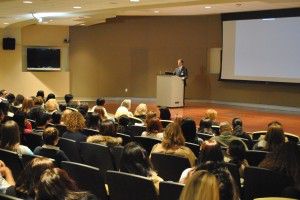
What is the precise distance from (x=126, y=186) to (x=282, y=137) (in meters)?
2.49

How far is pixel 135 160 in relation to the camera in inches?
147

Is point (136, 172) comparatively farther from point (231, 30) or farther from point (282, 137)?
point (231, 30)

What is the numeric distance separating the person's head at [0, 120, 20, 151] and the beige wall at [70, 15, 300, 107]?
39.1 feet

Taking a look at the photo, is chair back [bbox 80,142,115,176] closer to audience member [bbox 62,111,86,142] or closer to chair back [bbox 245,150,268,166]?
audience member [bbox 62,111,86,142]

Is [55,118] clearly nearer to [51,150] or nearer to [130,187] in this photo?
[51,150]

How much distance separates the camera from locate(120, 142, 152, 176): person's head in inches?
146

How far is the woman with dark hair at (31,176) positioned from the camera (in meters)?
2.74

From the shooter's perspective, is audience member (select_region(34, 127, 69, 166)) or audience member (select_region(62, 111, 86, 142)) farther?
audience member (select_region(62, 111, 86, 142))

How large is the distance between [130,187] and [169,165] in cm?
119

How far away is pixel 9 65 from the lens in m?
17.0

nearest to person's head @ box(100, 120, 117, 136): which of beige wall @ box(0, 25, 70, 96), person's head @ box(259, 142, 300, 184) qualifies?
person's head @ box(259, 142, 300, 184)

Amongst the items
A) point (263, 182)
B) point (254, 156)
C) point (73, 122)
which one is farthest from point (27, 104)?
point (263, 182)

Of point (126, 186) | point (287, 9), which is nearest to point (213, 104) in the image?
point (287, 9)

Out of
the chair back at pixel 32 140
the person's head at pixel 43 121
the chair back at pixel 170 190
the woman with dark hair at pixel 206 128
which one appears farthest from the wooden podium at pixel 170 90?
the chair back at pixel 170 190
